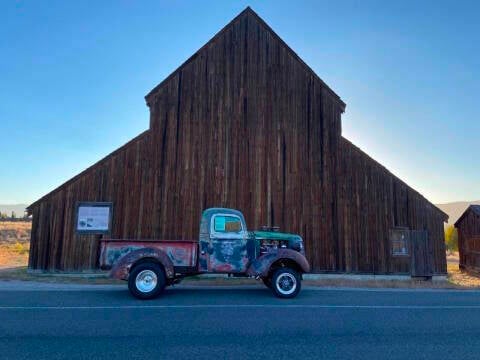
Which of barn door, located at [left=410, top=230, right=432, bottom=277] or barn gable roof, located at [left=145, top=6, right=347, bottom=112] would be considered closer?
barn door, located at [left=410, top=230, right=432, bottom=277]

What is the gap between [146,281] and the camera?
30.9 feet

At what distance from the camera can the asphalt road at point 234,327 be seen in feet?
16.8

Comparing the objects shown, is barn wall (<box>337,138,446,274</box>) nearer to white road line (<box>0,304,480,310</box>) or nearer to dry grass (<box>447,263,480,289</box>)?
dry grass (<box>447,263,480,289</box>)

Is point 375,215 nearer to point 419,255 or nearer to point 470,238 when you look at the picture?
point 419,255

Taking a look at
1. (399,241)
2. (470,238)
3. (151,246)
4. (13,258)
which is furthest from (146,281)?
(470,238)

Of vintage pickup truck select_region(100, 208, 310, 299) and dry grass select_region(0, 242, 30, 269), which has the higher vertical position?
vintage pickup truck select_region(100, 208, 310, 299)

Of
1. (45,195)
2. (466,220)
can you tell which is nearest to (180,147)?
(45,195)

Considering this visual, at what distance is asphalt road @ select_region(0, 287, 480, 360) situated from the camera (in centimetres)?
512

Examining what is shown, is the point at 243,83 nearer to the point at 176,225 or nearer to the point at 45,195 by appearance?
the point at 176,225

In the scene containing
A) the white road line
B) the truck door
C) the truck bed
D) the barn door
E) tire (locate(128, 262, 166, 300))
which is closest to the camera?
the white road line

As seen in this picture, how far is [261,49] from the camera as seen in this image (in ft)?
59.3

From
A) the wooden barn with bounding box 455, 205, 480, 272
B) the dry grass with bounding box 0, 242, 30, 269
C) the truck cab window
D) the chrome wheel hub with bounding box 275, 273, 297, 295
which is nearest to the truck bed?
the truck cab window

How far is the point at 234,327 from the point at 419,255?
14043mm

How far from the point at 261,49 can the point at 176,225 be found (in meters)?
10.5
